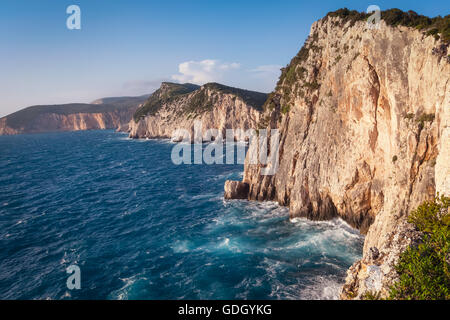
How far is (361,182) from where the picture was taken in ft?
118

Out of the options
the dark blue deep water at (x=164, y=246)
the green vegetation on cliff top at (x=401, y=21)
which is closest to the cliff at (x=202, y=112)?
the green vegetation on cliff top at (x=401, y=21)

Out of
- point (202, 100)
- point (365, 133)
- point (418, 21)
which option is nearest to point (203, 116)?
point (202, 100)

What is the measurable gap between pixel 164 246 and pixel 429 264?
30406mm

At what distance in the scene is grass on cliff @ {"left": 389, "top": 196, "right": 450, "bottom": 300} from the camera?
1432 cm

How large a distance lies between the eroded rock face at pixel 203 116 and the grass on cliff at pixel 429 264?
118246 mm

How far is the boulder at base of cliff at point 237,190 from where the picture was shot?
53562mm

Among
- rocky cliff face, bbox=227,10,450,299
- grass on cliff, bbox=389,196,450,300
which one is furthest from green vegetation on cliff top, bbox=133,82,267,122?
grass on cliff, bbox=389,196,450,300

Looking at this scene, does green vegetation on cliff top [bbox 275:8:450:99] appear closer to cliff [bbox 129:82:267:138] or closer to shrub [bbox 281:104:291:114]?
shrub [bbox 281:104:291:114]

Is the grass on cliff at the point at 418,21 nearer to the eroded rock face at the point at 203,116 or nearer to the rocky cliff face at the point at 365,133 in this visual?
the rocky cliff face at the point at 365,133

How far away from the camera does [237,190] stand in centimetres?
5359

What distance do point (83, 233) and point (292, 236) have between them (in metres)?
32.9

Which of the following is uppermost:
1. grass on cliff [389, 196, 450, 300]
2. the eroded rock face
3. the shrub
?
the eroded rock face

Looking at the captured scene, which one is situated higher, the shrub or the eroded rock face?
A: the eroded rock face

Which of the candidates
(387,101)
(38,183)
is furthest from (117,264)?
(38,183)
